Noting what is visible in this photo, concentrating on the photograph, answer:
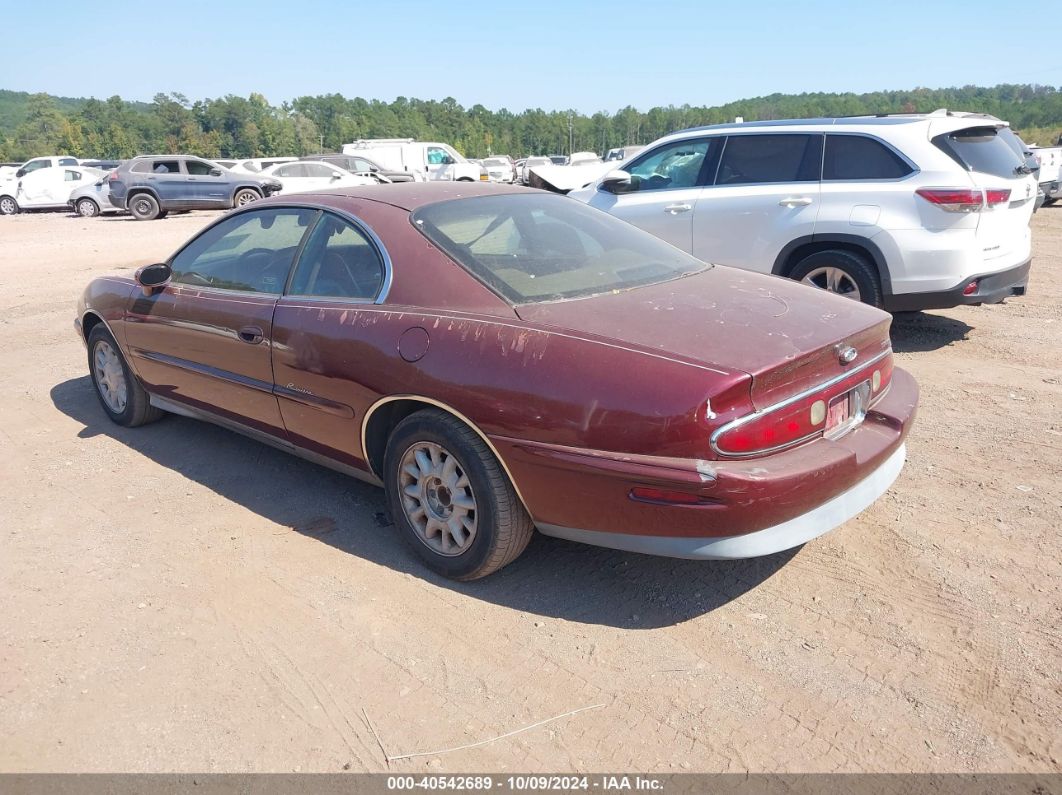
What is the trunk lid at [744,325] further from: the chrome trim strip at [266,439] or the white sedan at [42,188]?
the white sedan at [42,188]

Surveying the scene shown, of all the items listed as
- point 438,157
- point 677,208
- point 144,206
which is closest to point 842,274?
point 677,208

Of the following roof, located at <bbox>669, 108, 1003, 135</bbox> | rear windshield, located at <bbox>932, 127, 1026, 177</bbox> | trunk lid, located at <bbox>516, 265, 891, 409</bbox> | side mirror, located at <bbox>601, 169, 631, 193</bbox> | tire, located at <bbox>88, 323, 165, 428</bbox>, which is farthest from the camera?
side mirror, located at <bbox>601, 169, 631, 193</bbox>

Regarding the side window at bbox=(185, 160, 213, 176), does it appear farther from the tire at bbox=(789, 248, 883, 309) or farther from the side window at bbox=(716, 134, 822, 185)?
the tire at bbox=(789, 248, 883, 309)

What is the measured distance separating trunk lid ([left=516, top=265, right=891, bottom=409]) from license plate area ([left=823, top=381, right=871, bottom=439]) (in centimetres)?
11

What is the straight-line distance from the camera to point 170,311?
4660mm

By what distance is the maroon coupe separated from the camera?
2.76 meters

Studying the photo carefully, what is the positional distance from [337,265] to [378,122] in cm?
11491

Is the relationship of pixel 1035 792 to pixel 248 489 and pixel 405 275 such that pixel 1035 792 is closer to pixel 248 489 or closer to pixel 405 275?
pixel 405 275

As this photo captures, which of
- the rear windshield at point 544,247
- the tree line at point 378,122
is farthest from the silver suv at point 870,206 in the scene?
the tree line at point 378,122

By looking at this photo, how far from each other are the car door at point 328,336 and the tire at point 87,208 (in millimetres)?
23695

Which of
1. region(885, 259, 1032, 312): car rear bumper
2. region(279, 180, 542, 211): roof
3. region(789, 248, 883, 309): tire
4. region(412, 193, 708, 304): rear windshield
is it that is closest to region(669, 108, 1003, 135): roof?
region(789, 248, 883, 309): tire

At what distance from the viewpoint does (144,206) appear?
870 inches

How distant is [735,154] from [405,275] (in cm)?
467

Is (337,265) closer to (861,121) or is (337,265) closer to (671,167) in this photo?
(671,167)
